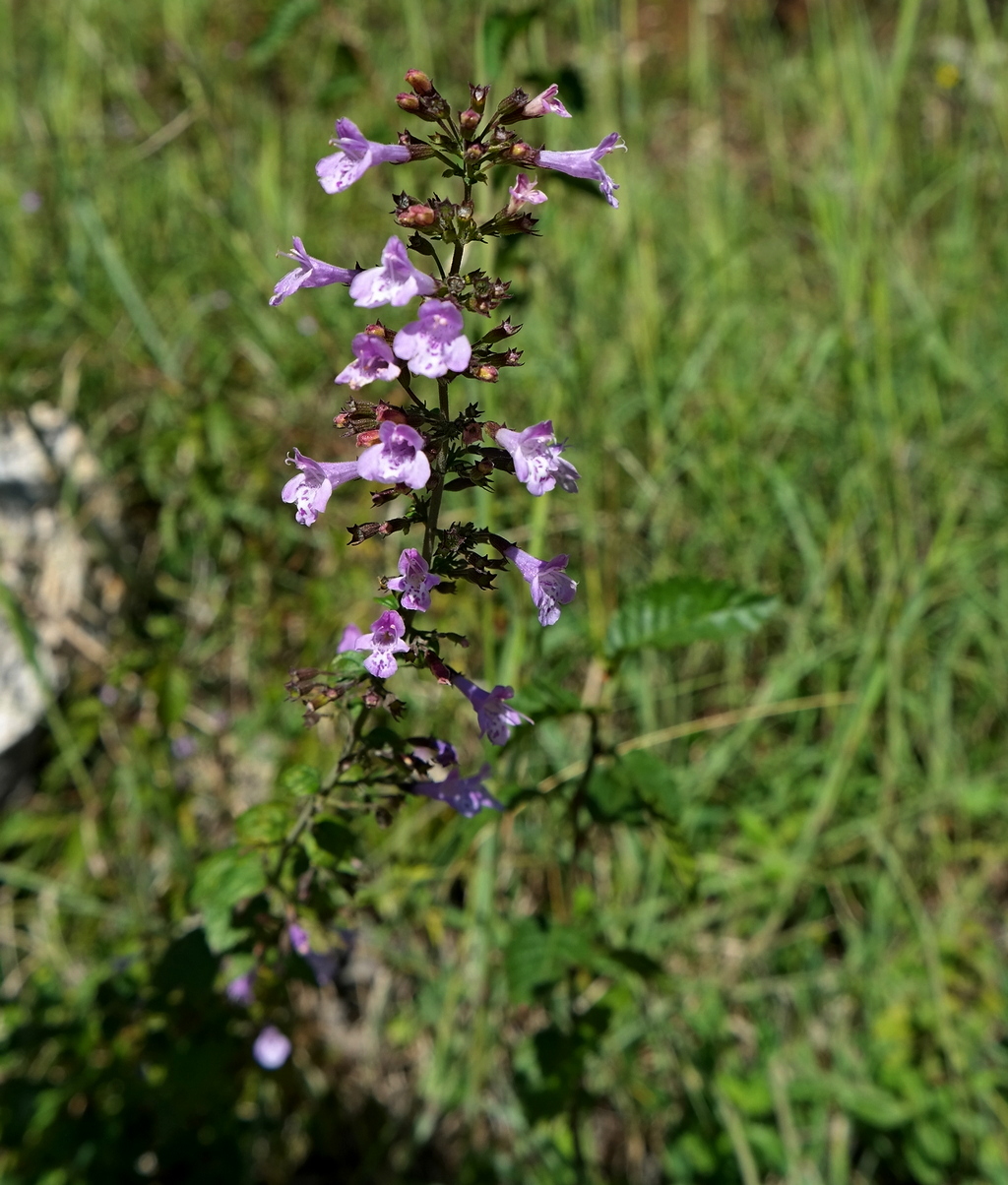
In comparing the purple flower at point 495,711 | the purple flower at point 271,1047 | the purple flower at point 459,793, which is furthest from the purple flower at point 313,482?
the purple flower at point 271,1047

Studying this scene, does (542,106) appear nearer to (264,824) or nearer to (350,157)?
(350,157)

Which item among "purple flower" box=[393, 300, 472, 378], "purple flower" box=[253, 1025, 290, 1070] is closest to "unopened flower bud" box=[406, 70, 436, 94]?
"purple flower" box=[393, 300, 472, 378]

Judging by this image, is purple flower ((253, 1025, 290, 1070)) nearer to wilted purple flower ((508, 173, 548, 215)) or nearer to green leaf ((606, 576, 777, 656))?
green leaf ((606, 576, 777, 656))

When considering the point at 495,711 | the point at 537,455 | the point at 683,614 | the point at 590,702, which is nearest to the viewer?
the point at 537,455

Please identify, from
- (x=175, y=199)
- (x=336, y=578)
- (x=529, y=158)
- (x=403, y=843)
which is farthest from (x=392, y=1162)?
(x=175, y=199)

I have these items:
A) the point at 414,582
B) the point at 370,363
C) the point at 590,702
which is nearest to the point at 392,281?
the point at 370,363

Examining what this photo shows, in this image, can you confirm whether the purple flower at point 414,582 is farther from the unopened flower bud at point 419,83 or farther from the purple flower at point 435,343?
the unopened flower bud at point 419,83

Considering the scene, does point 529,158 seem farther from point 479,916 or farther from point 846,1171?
point 846,1171
